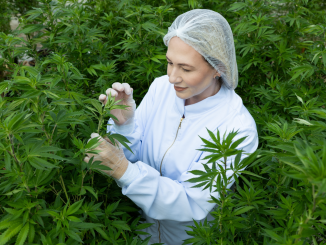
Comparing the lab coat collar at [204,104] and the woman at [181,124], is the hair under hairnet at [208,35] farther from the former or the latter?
the lab coat collar at [204,104]

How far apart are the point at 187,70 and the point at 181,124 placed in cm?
39

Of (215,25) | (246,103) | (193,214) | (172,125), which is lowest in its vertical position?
(246,103)

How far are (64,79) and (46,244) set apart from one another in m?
0.98

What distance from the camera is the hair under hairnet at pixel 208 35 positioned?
157 centimetres

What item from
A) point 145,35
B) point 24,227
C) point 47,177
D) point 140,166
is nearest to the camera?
point 24,227

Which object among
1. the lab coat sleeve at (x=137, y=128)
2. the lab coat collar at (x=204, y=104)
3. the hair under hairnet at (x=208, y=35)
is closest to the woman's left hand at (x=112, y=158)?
the lab coat sleeve at (x=137, y=128)

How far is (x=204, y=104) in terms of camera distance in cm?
177

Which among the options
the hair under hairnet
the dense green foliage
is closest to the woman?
the hair under hairnet

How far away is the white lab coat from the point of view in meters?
1.51

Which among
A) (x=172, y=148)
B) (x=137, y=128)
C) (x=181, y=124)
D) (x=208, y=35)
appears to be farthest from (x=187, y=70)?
(x=137, y=128)

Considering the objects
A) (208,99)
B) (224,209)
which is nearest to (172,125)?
(208,99)

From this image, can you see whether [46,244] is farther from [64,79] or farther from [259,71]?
[259,71]

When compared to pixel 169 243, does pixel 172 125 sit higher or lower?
higher

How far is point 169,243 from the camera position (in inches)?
78.2
